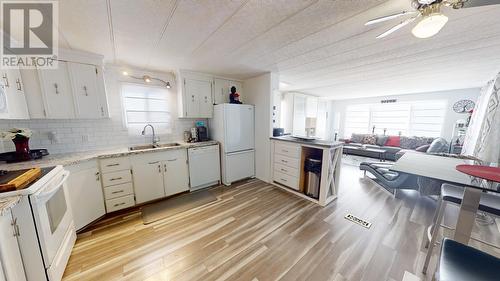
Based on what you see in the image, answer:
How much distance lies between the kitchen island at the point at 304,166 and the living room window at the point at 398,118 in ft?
17.5

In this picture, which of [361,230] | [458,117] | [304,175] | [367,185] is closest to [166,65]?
[304,175]

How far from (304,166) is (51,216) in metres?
3.06

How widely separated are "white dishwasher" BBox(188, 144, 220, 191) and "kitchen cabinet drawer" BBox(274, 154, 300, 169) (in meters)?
1.19

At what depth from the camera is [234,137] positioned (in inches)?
129

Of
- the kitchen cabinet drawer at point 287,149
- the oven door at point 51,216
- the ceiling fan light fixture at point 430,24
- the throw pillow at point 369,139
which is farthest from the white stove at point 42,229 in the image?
the throw pillow at point 369,139

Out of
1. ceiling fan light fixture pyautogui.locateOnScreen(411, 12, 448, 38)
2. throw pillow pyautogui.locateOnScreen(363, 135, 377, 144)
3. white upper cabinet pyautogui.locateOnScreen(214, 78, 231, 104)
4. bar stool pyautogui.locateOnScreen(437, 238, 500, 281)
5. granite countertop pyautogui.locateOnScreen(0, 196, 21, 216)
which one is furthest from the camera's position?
throw pillow pyautogui.locateOnScreen(363, 135, 377, 144)

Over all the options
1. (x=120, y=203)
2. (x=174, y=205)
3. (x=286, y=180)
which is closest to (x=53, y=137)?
(x=120, y=203)

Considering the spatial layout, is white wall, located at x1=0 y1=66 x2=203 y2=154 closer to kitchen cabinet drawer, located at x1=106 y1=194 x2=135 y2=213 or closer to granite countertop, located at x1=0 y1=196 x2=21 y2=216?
kitchen cabinet drawer, located at x1=106 y1=194 x2=135 y2=213

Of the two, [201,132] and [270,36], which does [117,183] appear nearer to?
[201,132]

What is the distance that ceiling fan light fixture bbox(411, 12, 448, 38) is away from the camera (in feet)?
3.49

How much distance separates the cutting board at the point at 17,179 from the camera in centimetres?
113

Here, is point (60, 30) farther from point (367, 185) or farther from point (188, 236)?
point (367, 185)

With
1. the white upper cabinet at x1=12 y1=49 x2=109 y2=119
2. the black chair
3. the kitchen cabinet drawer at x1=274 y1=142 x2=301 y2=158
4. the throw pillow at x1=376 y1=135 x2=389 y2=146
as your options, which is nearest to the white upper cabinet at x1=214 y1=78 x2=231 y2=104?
the kitchen cabinet drawer at x1=274 y1=142 x2=301 y2=158

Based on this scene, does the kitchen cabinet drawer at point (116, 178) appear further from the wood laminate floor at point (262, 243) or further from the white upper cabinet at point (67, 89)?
the white upper cabinet at point (67, 89)
